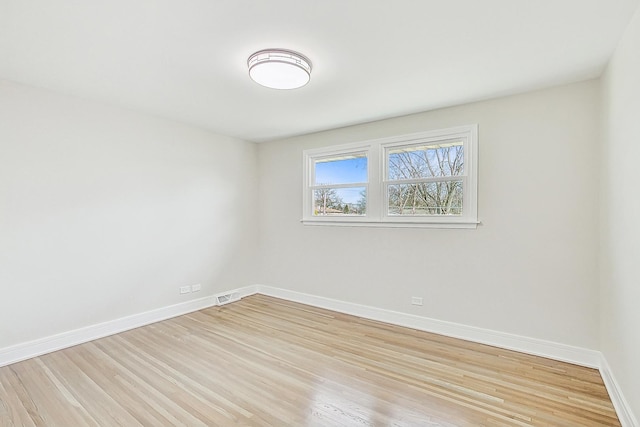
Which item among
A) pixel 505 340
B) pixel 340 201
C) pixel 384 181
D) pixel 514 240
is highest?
pixel 384 181

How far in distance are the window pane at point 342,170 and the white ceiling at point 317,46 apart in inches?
41.0

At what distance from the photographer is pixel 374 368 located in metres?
2.62

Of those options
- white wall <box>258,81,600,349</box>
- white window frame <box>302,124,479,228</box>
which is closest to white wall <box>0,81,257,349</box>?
white window frame <box>302,124,479,228</box>

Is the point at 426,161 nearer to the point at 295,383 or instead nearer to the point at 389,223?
the point at 389,223

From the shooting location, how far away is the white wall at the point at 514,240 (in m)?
2.68

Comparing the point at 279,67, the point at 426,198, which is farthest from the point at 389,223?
the point at 279,67

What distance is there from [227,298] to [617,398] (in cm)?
414

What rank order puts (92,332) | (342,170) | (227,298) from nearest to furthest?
(92,332), (342,170), (227,298)

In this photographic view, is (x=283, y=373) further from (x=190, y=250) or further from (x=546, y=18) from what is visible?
(x=546, y=18)

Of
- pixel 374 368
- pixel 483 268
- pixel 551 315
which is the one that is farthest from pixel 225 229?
pixel 551 315

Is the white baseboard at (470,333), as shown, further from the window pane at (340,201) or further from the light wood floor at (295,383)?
the window pane at (340,201)

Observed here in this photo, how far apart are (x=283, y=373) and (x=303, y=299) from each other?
1974 mm

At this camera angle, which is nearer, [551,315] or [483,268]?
[551,315]

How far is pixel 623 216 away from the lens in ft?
6.59
